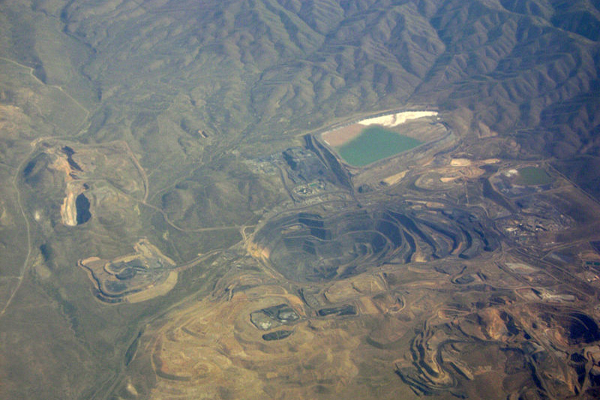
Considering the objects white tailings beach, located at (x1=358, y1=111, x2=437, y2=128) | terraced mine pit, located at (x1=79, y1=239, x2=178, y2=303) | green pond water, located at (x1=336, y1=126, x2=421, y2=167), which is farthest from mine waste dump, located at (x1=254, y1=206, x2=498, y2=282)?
white tailings beach, located at (x1=358, y1=111, x2=437, y2=128)

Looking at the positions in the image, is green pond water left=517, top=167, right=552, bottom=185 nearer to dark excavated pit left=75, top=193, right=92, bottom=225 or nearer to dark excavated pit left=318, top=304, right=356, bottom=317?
dark excavated pit left=318, top=304, right=356, bottom=317

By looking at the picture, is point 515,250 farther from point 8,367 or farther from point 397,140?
point 8,367

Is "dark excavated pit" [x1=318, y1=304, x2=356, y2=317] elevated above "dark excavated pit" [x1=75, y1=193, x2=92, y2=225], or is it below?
below

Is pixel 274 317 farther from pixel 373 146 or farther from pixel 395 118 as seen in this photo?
pixel 395 118

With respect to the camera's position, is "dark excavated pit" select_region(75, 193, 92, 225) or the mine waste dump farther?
"dark excavated pit" select_region(75, 193, 92, 225)

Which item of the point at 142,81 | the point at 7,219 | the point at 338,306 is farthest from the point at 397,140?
the point at 7,219

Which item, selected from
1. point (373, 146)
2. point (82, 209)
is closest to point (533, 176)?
point (373, 146)
